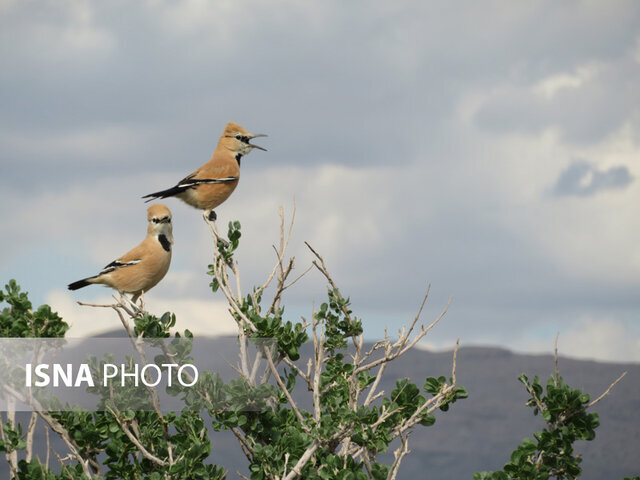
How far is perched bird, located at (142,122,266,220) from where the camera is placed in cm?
945

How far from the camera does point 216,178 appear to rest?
962cm

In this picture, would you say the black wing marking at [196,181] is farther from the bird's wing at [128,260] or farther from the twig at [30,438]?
the twig at [30,438]

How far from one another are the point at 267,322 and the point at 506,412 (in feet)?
211

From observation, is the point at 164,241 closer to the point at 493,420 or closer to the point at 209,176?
the point at 209,176

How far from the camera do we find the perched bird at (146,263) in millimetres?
8945

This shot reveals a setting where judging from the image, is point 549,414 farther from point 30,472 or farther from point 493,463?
point 493,463

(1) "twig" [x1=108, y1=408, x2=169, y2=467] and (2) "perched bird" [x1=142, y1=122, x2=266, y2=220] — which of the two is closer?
(1) "twig" [x1=108, y1=408, x2=169, y2=467]

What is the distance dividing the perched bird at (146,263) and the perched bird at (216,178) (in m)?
0.31

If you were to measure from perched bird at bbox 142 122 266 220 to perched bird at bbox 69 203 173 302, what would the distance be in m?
0.31

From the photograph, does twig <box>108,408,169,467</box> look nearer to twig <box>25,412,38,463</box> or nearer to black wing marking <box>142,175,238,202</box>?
twig <box>25,412,38,463</box>

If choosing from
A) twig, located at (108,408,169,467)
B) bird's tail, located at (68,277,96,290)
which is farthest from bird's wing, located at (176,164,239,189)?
twig, located at (108,408,169,467)

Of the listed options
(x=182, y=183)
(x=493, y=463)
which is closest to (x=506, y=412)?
(x=493, y=463)

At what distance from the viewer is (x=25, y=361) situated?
7.70 metres

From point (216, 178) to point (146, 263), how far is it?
4.66 feet
